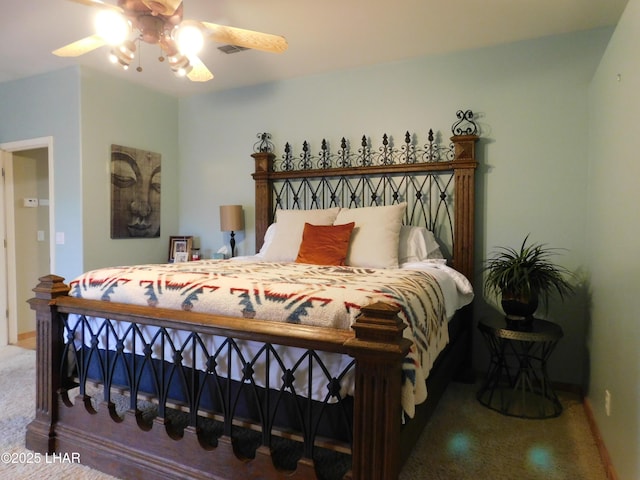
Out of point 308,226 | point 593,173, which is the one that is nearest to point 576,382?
point 593,173

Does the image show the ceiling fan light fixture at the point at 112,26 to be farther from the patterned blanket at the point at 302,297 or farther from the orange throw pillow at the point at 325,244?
the orange throw pillow at the point at 325,244

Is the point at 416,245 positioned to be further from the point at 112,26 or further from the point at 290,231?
the point at 112,26

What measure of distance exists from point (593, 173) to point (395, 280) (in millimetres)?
1673

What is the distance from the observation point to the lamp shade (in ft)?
13.0

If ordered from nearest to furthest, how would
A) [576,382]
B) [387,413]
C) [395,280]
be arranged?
[387,413]
[395,280]
[576,382]

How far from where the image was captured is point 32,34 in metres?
2.92

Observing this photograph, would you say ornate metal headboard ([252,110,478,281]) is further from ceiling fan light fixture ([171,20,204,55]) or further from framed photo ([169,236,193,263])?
ceiling fan light fixture ([171,20,204,55])

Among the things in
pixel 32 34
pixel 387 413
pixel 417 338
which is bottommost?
pixel 387 413

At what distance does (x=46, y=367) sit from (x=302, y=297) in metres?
1.44

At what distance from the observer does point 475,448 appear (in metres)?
2.08

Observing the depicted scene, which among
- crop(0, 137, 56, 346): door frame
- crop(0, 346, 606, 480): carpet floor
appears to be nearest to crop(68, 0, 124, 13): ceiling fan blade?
crop(0, 346, 606, 480): carpet floor

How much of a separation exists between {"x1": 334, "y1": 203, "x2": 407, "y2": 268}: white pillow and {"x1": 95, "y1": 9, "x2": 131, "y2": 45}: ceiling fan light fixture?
1.88 m

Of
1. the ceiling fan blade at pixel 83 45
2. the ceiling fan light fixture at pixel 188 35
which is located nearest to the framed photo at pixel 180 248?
the ceiling fan blade at pixel 83 45

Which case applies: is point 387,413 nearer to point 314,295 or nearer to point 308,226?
point 314,295
